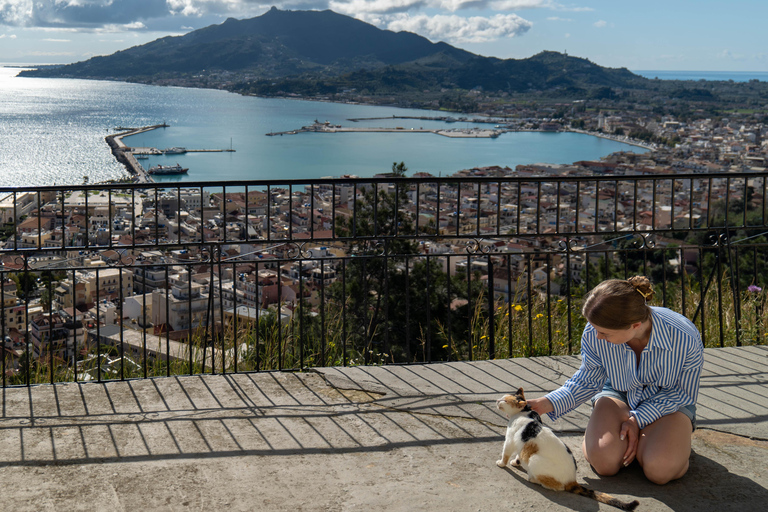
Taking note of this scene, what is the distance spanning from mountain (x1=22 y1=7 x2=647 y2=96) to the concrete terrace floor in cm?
6345

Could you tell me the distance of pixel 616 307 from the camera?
241cm

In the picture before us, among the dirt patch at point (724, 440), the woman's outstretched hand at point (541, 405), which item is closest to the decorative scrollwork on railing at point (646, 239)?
the dirt patch at point (724, 440)

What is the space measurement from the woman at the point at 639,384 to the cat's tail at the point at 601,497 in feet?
0.70

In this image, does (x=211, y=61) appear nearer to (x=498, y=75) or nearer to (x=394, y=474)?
(x=498, y=75)

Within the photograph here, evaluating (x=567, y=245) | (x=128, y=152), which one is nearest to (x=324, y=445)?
(x=567, y=245)

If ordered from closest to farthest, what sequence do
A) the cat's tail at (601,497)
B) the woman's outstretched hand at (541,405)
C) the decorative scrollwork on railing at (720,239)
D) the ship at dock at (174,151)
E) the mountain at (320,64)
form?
the cat's tail at (601,497)
the woman's outstretched hand at (541,405)
the decorative scrollwork on railing at (720,239)
the ship at dock at (174,151)
the mountain at (320,64)

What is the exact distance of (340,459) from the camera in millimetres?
2803

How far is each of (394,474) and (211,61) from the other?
80.2 m

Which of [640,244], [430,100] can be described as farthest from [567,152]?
[640,244]

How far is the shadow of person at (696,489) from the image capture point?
2.43m

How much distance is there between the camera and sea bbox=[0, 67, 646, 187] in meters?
31.0

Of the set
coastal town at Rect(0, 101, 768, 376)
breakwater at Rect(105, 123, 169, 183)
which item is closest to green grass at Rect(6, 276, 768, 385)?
coastal town at Rect(0, 101, 768, 376)

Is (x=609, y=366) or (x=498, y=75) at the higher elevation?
(x=498, y=75)

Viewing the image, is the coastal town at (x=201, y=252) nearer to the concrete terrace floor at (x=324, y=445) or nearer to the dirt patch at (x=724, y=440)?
the concrete terrace floor at (x=324, y=445)
